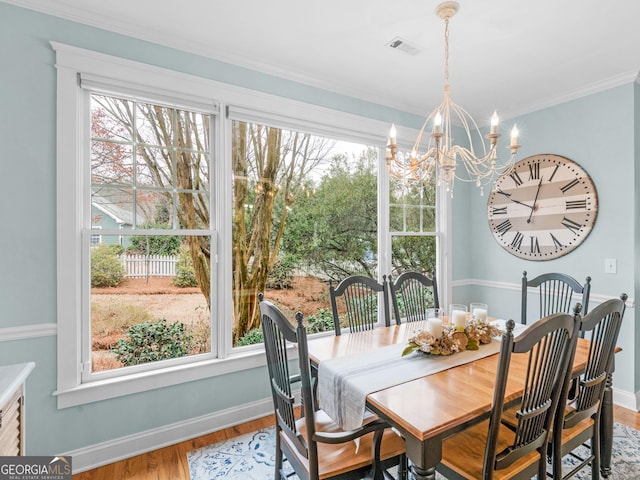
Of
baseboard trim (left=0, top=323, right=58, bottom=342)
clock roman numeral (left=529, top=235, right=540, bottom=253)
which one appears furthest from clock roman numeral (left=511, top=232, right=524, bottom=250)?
baseboard trim (left=0, top=323, right=58, bottom=342)

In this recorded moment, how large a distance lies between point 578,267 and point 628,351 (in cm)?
75

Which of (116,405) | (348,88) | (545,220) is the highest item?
(348,88)

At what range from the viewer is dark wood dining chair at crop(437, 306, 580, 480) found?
119cm

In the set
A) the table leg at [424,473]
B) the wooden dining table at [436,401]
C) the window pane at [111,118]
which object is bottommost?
the table leg at [424,473]

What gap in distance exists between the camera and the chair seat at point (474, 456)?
135 cm

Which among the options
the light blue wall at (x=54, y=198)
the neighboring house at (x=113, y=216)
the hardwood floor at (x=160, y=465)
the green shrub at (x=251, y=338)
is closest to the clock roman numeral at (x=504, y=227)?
the light blue wall at (x=54, y=198)

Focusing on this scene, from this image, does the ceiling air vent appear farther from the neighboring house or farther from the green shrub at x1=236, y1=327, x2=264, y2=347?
the green shrub at x1=236, y1=327, x2=264, y2=347

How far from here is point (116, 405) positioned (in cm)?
212

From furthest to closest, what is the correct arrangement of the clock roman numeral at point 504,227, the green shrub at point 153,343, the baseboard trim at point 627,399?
1. the clock roman numeral at point 504,227
2. the baseboard trim at point 627,399
3. the green shrub at point 153,343

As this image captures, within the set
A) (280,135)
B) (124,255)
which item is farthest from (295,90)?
(124,255)

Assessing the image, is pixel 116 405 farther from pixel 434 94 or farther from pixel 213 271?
pixel 434 94

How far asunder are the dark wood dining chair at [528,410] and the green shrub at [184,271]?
6.02ft

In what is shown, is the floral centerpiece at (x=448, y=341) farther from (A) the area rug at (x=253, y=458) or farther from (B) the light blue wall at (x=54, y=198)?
(B) the light blue wall at (x=54, y=198)

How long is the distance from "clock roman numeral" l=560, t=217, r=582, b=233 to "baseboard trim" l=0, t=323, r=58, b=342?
396 cm
